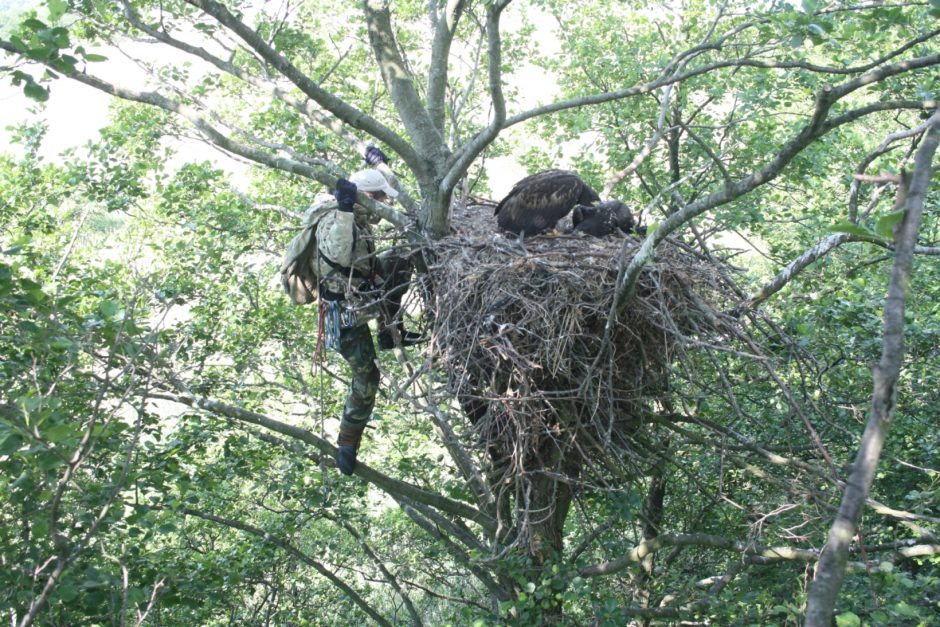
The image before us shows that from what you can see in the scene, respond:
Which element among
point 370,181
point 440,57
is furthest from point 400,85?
point 370,181

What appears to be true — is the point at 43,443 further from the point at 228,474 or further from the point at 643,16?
the point at 643,16

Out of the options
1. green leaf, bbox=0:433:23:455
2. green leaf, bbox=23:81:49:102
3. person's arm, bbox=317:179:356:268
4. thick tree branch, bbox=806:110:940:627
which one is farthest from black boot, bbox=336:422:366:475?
thick tree branch, bbox=806:110:940:627

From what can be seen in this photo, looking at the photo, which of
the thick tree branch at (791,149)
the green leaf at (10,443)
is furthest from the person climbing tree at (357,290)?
the green leaf at (10,443)

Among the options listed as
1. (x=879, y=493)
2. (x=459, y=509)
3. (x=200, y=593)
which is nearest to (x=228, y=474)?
(x=200, y=593)

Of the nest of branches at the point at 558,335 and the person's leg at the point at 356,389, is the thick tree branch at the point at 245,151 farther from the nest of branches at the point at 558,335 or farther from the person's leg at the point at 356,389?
the person's leg at the point at 356,389

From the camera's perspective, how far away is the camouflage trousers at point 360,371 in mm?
5203

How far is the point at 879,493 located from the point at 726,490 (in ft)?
4.16

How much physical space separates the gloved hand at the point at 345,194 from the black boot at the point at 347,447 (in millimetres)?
1379

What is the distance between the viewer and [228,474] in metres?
6.61

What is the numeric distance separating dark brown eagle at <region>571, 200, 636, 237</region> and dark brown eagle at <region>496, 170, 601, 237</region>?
0.68ft

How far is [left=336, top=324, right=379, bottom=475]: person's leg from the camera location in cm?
520

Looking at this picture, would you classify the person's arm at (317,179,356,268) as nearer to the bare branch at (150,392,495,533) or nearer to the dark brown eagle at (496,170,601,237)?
the bare branch at (150,392,495,533)

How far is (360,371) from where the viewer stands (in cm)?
530

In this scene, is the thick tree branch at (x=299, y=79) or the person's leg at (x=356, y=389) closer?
the thick tree branch at (x=299, y=79)
